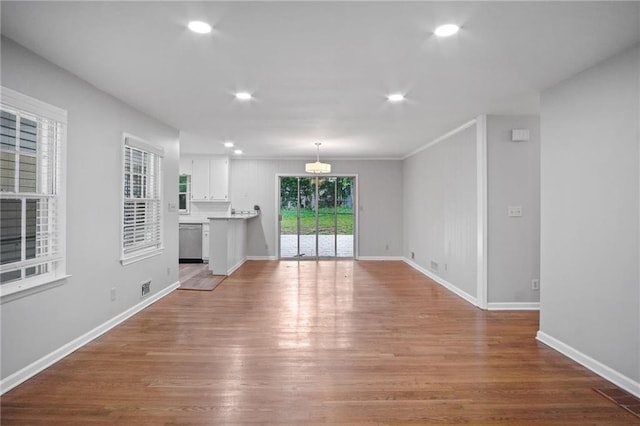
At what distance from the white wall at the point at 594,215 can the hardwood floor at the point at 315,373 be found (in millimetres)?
308

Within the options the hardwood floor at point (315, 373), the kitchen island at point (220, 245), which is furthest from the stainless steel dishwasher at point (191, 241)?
the hardwood floor at point (315, 373)

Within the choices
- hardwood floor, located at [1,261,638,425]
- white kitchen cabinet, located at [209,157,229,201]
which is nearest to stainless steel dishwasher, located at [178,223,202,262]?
white kitchen cabinet, located at [209,157,229,201]

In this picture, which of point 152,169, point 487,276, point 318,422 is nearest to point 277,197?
point 152,169

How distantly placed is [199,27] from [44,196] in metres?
1.85

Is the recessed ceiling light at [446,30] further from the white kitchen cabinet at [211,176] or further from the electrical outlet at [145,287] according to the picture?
the white kitchen cabinet at [211,176]

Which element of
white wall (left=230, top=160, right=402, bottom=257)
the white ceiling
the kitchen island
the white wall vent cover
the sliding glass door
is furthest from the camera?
the sliding glass door

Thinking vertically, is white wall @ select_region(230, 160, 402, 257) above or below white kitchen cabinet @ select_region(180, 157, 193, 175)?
below

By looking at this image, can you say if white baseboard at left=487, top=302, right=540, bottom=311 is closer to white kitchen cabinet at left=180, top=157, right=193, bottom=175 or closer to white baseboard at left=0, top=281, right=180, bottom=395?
white baseboard at left=0, top=281, right=180, bottom=395

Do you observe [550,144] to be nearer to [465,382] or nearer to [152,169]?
[465,382]

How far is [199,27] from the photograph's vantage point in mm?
2223

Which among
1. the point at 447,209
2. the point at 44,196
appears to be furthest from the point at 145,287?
the point at 447,209

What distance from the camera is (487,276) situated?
14.1ft

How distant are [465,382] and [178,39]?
128 inches

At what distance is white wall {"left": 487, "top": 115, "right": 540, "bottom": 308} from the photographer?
4309 millimetres
